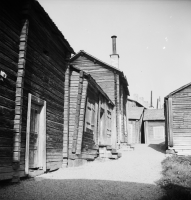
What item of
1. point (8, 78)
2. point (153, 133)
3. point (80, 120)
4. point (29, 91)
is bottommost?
point (153, 133)

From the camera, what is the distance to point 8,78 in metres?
6.46

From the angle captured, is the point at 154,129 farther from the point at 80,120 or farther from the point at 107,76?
the point at 80,120

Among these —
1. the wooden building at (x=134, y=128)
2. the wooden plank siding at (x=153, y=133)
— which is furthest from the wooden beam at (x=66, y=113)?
the wooden plank siding at (x=153, y=133)

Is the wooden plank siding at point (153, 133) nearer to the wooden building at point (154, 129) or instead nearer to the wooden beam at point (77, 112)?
the wooden building at point (154, 129)

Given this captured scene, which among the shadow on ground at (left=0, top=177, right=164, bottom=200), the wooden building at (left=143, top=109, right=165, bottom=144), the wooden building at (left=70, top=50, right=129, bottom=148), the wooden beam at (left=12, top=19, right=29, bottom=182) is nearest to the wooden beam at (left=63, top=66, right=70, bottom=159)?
the shadow on ground at (left=0, top=177, right=164, bottom=200)

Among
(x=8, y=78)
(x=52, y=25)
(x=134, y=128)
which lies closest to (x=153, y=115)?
(x=134, y=128)

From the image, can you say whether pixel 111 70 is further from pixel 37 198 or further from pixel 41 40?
pixel 37 198

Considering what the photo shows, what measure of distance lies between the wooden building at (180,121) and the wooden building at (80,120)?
5.32 metres

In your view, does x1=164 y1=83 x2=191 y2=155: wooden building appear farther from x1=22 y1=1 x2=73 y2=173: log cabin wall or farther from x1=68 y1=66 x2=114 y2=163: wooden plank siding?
x1=22 y1=1 x2=73 y2=173: log cabin wall

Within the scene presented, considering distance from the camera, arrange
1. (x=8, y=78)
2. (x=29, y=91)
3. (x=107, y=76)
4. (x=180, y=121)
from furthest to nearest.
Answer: (x=107, y=76), (x=180, y=121), (x=29, y=91), (x=8, y=78)

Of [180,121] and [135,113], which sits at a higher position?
[135,113]

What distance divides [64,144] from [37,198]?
190 inches

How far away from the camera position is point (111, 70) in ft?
60.8

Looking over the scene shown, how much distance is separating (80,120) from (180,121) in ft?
27.3
